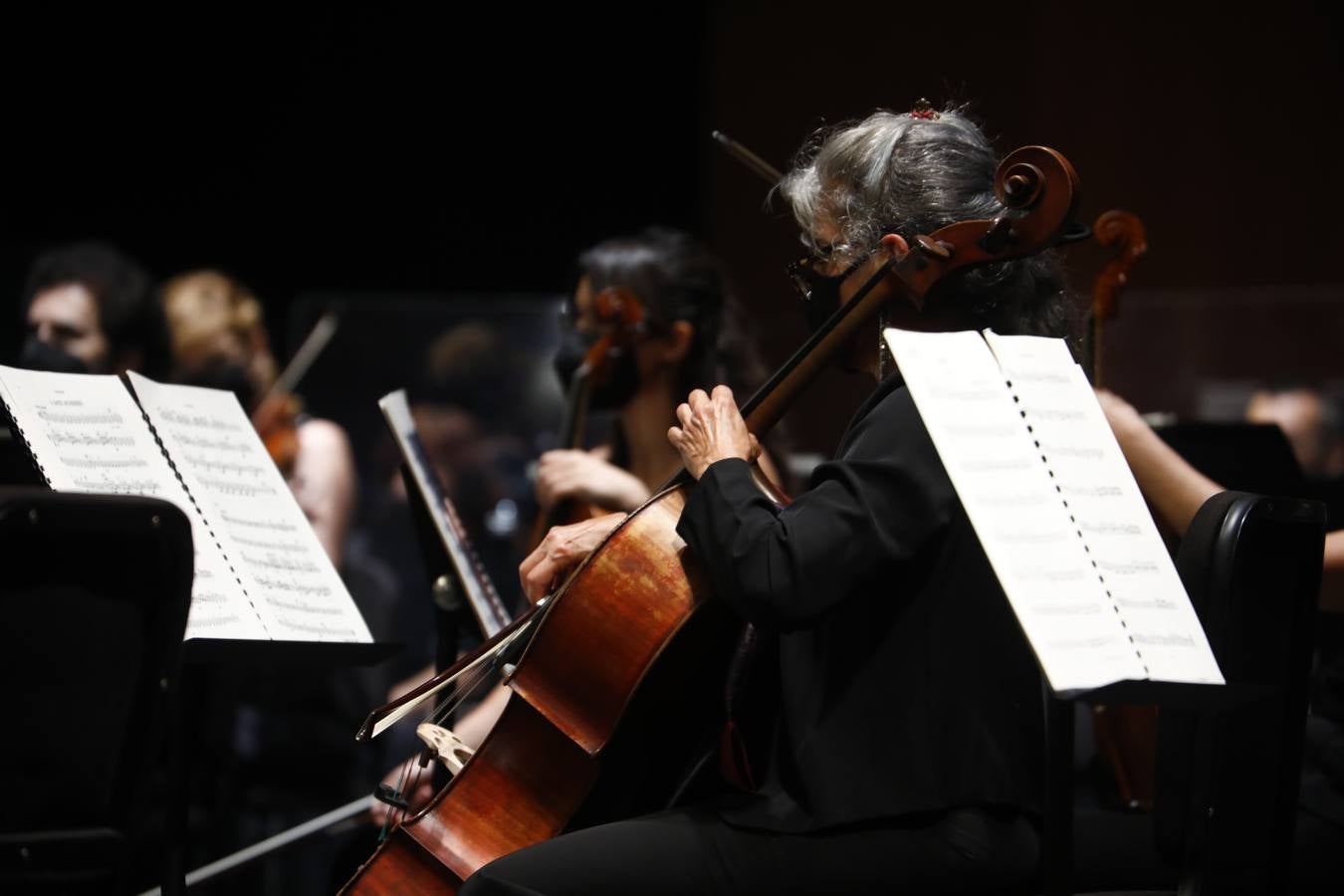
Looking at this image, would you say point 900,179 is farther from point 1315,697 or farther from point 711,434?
point 1315,697

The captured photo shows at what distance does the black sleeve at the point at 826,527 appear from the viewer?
1.44m

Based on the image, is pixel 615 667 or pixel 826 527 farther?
pixel 615 667

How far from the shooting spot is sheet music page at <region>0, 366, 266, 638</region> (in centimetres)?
167

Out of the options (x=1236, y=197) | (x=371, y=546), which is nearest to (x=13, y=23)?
(x=371, y=546)

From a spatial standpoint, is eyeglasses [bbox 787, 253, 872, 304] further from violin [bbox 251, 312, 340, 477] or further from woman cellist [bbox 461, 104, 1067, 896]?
violin [bbox 251, 312, 340, 477]

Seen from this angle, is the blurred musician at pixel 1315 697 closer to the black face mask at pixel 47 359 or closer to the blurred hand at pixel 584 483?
the blurred hand at pixel 584 483

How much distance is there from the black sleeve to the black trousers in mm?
234

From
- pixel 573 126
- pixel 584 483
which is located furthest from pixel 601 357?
pixel 573 126

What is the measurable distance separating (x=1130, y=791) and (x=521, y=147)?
3.90m

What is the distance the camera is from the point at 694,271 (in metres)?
2.73

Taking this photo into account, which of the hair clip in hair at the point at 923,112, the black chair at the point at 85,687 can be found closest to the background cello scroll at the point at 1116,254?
the hair clip in hair at the point at 923,112

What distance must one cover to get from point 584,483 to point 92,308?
3.89 ft

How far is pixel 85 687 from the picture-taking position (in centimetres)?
143

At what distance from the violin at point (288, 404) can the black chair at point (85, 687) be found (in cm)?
166
